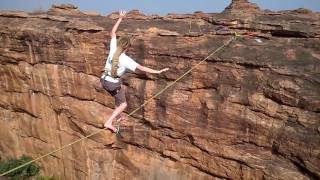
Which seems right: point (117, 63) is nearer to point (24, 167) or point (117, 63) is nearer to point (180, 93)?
point (180, 93)

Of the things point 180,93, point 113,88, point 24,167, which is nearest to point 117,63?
point 113,88

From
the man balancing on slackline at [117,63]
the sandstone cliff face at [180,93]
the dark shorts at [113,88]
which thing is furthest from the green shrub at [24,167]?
the man balancing on slackline at [117,63]

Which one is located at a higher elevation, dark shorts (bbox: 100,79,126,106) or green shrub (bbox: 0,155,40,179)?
dark shorts (bbox: 100,79,126,106)

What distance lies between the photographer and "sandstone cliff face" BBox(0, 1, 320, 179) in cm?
1300

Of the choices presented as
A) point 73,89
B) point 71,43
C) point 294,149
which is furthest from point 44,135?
point 294,149

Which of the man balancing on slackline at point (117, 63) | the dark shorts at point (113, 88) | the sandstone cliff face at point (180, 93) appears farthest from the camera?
the sandstone cliff face at point (180, 93)

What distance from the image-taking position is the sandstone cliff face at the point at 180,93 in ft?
42.7

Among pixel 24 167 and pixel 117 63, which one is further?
pixel 24 167

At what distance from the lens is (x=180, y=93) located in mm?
15109

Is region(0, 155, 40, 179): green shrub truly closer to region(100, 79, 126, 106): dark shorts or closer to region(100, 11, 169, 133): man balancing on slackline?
region(100, 79, 126, 106): dark shorts

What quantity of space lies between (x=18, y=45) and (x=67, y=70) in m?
3.66

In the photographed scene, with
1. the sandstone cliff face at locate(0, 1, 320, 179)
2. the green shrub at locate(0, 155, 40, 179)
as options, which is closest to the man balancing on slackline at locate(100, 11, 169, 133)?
the sandstone cliff face at locate(0, 1, 320, 179)

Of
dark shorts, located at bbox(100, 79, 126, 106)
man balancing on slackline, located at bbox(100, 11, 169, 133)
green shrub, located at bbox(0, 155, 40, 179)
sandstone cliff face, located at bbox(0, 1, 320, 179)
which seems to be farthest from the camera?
green shrub, located at bbox(0, 155, 40, 179)

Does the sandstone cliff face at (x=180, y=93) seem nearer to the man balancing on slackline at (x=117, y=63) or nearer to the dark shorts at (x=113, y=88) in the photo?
the dark shorts at (x=113, y=88)
